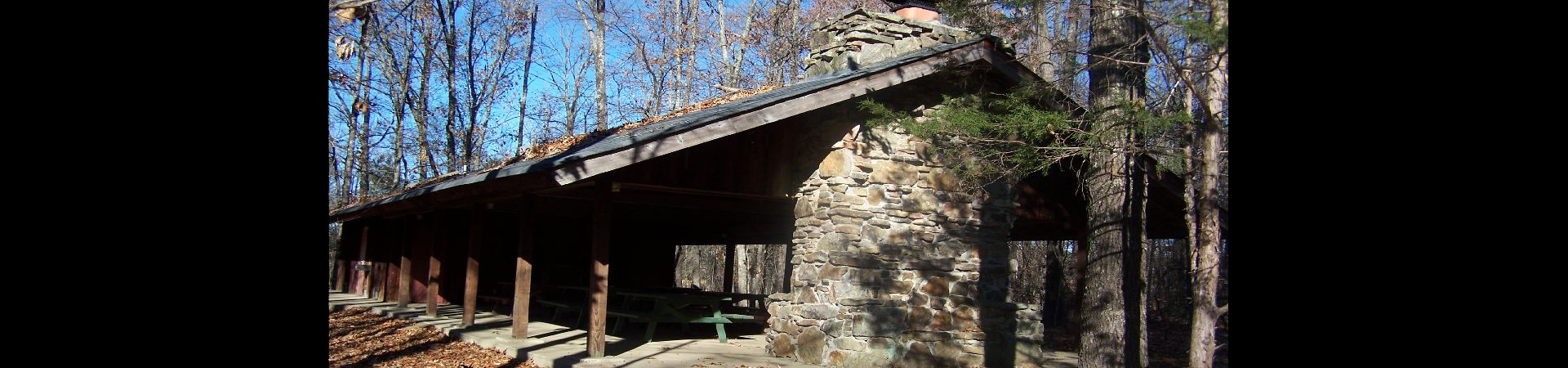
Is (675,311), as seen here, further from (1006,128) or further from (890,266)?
(1006,128)

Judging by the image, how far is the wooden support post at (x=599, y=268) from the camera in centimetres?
798

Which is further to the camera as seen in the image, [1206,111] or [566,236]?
[566,236]

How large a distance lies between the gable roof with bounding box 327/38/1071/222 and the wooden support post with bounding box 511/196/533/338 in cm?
69

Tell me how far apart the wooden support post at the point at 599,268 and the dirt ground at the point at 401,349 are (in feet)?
1.95

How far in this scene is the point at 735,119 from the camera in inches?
306

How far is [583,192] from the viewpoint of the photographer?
30.1 feet

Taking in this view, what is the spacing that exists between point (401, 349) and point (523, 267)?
202 centimetres

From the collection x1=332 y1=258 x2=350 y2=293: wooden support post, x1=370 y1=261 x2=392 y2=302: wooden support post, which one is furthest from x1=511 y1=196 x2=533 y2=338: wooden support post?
x1=332 y1=258 x2=350 y2=293: wooden support post

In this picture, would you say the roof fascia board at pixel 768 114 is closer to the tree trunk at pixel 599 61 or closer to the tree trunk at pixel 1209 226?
the tree trunk at pixel 1209 226

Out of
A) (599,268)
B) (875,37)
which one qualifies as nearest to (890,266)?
(599,268)

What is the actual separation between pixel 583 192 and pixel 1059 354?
6265 millimetres

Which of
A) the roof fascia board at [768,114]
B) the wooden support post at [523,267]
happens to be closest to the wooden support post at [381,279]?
the wooden support post at [523,267]
